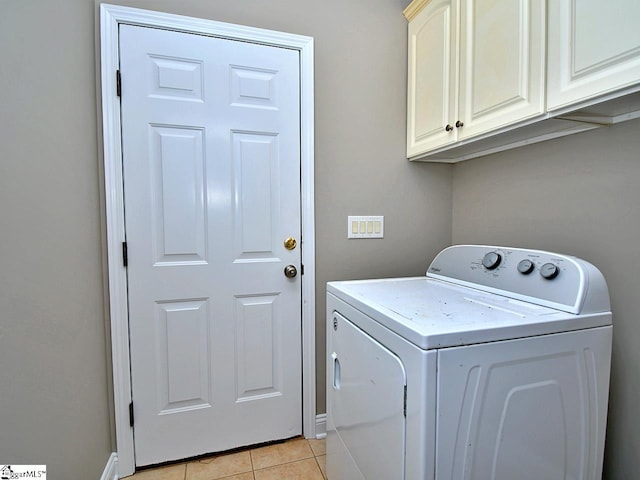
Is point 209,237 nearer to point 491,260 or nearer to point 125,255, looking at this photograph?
point 125,255

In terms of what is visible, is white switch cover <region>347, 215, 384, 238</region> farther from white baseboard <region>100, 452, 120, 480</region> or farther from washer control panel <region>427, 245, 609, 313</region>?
white baseboard <region>100, 452, 120, 480</region>

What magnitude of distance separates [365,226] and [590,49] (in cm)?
113

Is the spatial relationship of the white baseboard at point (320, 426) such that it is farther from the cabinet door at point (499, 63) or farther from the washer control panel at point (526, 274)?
the cabinet door at point (499, 63)

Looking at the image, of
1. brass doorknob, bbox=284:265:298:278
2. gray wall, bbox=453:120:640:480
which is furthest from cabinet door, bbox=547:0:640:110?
brass doorknob, bbox=284:265:298:278

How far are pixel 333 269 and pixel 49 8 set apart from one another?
5.08 ft

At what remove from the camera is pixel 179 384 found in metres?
1.55

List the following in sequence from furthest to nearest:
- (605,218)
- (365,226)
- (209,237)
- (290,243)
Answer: (365,226) → (290,243) → (209,237) → (605,218)

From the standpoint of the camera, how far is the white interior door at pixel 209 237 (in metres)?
1.47

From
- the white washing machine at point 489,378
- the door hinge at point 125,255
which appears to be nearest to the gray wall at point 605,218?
the white washing machine at point 489,378

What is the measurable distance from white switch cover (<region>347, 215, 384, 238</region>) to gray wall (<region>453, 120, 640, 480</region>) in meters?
0.65

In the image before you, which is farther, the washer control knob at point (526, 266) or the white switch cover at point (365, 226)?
the white switch cover at point (365, 226)

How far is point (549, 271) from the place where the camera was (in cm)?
100

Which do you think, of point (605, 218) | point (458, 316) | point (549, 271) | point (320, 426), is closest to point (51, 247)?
point (458, 316)
